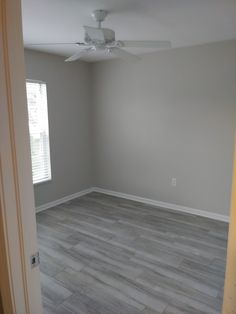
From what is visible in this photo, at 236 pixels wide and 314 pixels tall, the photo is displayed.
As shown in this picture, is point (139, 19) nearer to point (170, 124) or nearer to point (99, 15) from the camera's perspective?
point (99, 15)

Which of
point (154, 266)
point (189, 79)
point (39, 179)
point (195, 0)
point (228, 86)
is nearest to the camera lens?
point (195, 0)

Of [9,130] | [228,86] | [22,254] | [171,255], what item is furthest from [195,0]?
[171,255]

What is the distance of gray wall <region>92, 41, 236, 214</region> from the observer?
3461mm

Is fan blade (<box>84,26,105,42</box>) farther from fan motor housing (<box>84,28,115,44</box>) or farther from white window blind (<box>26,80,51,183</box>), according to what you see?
white window blind (<box>26,80,51,183</box>)

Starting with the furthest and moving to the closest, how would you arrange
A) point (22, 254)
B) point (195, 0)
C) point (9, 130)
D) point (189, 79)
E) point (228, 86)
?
point (189, 79), point (228, 86), point (195, 0), point (22, 254), point (9, 130)

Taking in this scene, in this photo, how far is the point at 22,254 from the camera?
40.5 inches

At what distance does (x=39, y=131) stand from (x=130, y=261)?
2454 mm

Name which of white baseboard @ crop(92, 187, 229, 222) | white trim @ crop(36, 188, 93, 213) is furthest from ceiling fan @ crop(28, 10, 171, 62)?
white trim @ crop(36, 188, 93, 213)

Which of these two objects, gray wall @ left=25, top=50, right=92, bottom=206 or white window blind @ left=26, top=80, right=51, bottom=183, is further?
gray wall @ left=25, top=50, right=92, bottom=206

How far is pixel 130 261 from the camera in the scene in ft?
8.75

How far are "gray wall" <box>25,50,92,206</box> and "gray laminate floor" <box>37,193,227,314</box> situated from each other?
56 centimetres

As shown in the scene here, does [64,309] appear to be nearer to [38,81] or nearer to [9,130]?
[9,130]

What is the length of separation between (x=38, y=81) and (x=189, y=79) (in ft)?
7.47

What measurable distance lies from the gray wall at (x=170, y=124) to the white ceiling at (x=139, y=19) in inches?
18.4
